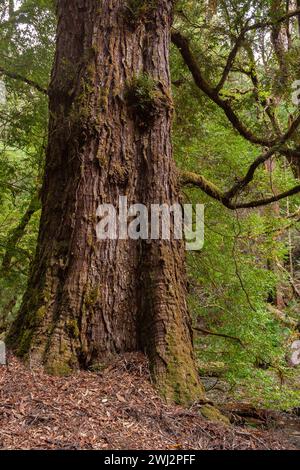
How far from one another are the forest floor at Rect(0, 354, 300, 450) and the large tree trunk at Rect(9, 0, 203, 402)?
0.17 metres

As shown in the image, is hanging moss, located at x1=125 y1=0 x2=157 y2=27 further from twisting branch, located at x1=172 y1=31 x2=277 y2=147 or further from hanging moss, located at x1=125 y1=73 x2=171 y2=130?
twisting branch, located at x1=172 y1=31 x2=277 y2=147

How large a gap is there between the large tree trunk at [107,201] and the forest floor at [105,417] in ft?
0.55

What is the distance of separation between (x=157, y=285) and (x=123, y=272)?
289mm

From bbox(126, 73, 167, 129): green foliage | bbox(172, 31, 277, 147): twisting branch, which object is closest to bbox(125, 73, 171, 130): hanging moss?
bbox(126, 73, 167, 129): green foliage

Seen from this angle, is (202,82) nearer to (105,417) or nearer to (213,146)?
(213,146)

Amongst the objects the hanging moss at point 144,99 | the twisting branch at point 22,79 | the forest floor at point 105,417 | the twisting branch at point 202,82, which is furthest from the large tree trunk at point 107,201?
the twisting branch at point 22,79

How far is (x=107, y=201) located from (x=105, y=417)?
162cm

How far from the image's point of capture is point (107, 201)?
366 cm

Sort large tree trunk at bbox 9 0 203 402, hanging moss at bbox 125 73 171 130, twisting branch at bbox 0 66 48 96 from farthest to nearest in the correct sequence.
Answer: twisting branch at bbox 0 66 48 96
hanging moss at bbox 125 73 171 130
large tree trunk at bbox 9 0 203 402

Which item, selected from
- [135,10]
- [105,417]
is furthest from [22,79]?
[105,417]

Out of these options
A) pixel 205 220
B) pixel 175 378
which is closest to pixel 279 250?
pixel 205 220

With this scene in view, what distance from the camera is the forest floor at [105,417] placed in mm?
2598

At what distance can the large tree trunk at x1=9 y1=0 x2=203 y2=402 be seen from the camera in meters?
3.46
